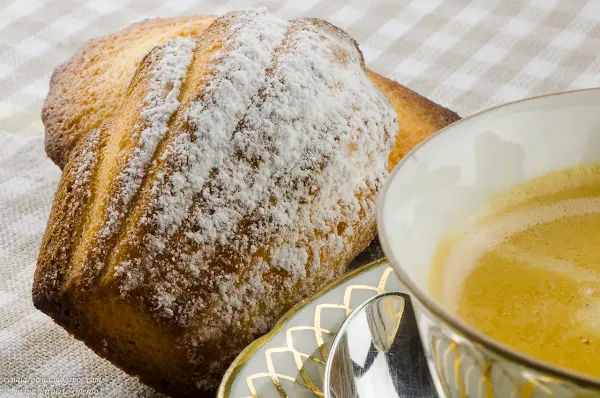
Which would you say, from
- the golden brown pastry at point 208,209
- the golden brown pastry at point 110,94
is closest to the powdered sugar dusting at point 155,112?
the golden brown pastry at point 208,209

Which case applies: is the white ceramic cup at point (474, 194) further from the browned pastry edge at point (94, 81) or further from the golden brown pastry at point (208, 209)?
the browned pastry edge at point (94, 81)

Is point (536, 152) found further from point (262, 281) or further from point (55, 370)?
point (55, 370)

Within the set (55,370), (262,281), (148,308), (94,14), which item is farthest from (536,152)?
(94,14)

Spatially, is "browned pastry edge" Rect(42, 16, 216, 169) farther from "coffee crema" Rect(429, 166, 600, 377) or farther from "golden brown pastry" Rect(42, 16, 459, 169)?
"coffee crema" Rect(429, 166, 600, 377)

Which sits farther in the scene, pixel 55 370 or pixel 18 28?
pixel 18 28

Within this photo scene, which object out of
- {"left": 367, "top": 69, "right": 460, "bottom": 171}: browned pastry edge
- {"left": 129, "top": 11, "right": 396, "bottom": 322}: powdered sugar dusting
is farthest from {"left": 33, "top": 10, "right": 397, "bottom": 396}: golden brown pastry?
{"left": 367, "top": 69, "right": 460, "bottom": 171}: browned pastry edge

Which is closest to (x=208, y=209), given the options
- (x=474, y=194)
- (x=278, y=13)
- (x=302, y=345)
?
(x=302, y=345)
